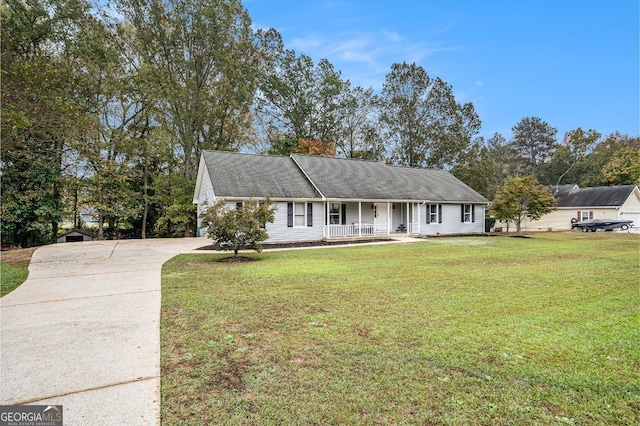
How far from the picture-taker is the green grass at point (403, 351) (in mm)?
2671

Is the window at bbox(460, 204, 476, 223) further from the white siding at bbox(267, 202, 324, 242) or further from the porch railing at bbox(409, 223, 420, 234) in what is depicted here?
the white siding at bbox(267, 202, 324, 242)

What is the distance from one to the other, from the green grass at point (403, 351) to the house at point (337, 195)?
10973 mm

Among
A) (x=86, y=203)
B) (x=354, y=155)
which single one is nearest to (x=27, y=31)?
(x=86, y=203)

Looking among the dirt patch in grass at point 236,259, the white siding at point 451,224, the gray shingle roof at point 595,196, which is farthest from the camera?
the gray shingle roof at point 595,196

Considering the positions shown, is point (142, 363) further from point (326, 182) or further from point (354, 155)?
point (354, 155)

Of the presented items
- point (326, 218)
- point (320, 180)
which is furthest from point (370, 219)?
point (320, 180)

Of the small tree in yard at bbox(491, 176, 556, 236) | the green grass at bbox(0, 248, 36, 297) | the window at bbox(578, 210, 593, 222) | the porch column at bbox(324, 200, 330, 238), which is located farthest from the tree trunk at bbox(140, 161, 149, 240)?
the window at bbox(578, 210, 593, 222)

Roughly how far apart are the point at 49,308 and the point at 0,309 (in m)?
0.86

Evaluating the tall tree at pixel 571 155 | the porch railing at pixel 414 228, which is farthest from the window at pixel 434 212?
the tall tree at pixel 571 155

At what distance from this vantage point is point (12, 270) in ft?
32.3

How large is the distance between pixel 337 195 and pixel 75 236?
17722 mm

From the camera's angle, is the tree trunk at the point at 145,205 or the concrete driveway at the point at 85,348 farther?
the tree trunk at the point at 145,205

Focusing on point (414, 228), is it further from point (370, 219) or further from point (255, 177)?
point (255, 177)

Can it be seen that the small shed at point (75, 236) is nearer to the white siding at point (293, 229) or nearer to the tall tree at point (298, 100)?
the white siding at point (293, 229)
